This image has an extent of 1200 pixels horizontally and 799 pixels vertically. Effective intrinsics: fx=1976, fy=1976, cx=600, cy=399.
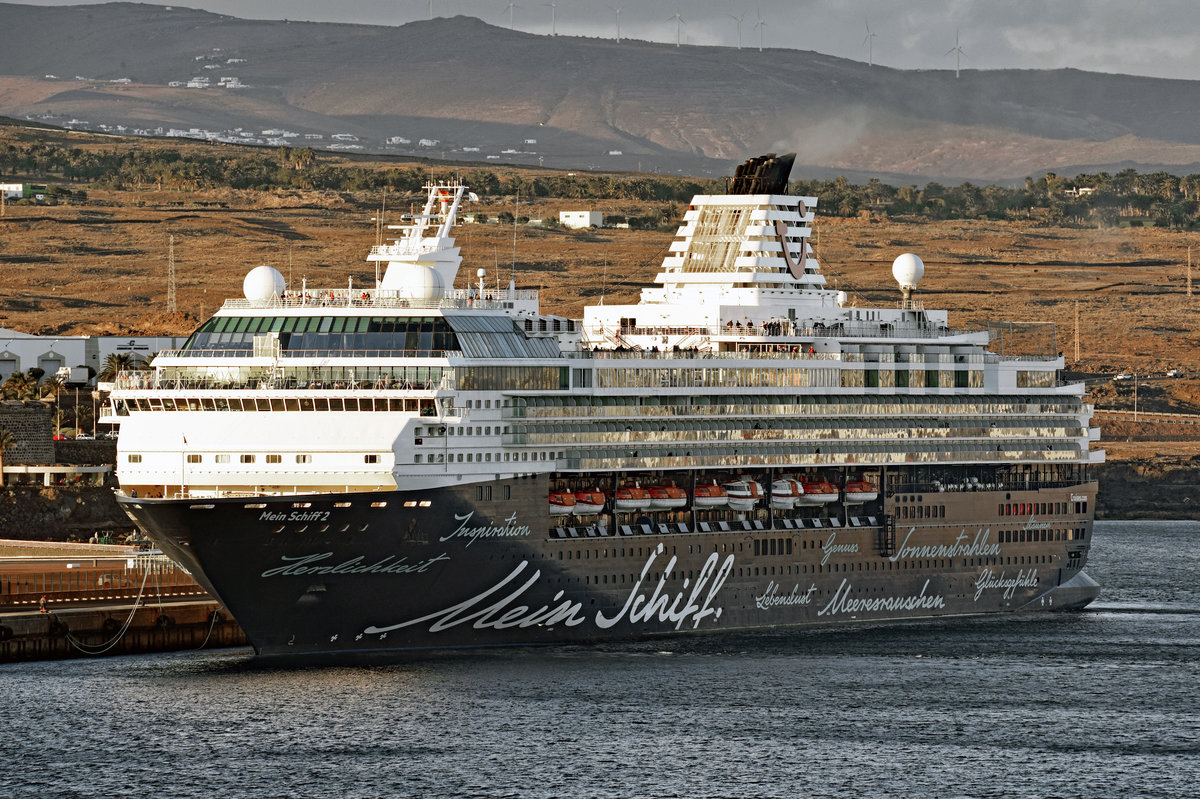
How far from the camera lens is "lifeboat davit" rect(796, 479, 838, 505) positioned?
67.9 m

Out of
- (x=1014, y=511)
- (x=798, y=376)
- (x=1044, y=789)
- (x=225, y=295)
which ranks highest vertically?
(x=225, y=295)

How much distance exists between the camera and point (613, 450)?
62781mm

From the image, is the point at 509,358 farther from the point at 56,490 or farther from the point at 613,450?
the point at 56,490

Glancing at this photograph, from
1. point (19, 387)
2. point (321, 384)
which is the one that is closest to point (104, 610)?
point (321, 384)

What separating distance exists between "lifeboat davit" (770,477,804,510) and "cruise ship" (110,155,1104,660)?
9 centimetres

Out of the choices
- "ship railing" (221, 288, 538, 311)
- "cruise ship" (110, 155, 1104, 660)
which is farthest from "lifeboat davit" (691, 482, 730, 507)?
"ship railing" (221, 288, 538, 311)

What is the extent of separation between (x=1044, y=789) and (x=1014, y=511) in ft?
94.8

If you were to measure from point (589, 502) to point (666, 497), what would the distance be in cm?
348

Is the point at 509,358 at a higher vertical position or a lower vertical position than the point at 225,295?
lower

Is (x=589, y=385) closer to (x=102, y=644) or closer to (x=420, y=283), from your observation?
(x=420, y=283)

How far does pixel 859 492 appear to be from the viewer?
69312 mm

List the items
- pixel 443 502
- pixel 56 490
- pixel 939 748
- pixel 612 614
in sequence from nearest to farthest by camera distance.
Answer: pixel 939 748
pixel 443 502
pixel 612 614
pixel 56 490

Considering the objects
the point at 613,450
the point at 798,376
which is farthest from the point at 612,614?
the point at 798,376

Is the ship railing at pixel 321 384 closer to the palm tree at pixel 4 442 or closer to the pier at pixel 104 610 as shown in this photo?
the pier at pixel 104 610
